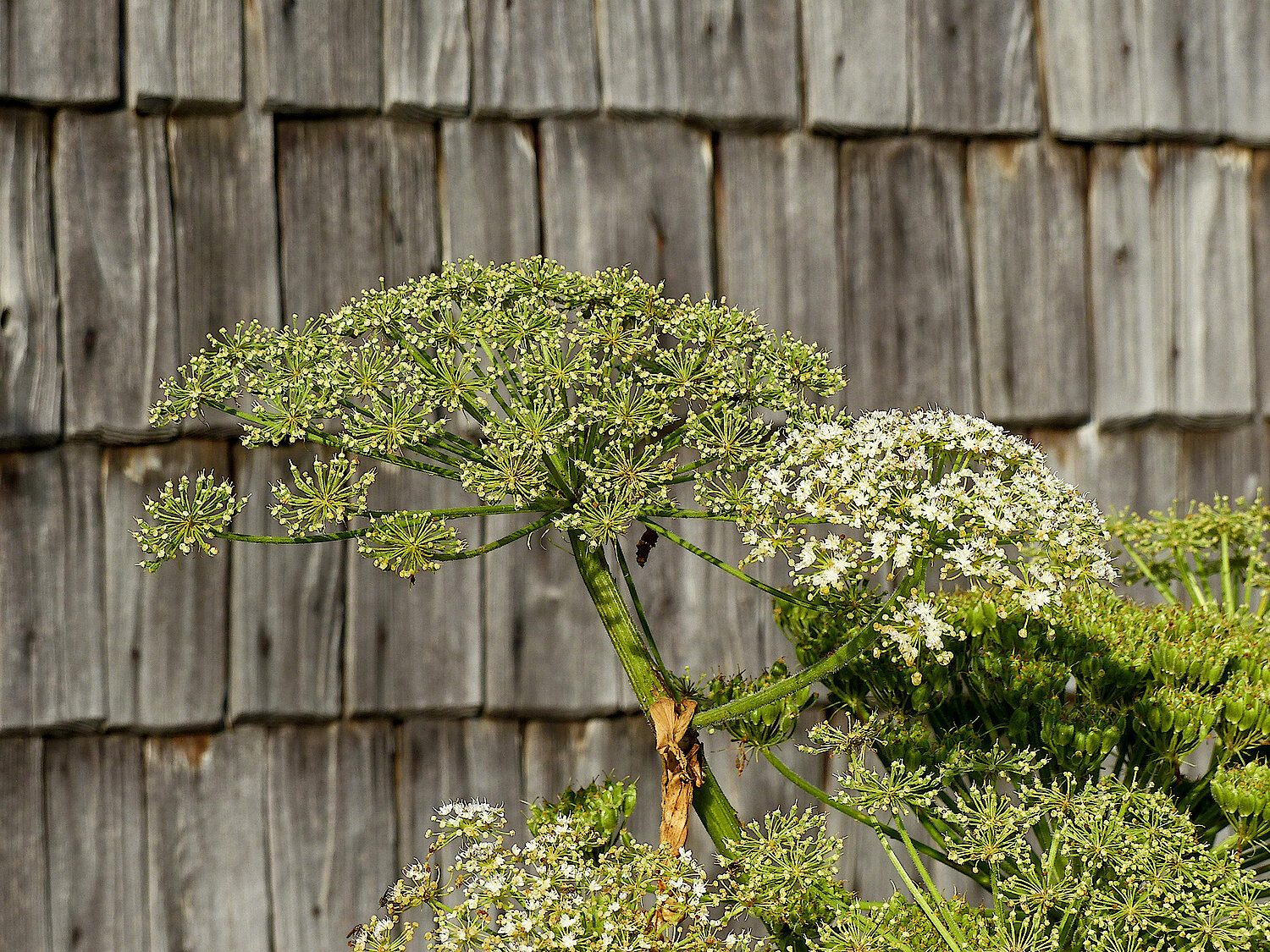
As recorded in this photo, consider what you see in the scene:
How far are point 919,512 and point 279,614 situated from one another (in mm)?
1769

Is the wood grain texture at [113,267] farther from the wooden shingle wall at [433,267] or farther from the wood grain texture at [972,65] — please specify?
the wood grain texture at [972,65]

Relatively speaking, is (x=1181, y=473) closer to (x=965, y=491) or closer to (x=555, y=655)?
(x=555, y=655)

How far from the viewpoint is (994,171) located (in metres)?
2.57

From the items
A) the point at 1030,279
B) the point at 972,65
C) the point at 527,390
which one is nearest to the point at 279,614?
the point at 527,390

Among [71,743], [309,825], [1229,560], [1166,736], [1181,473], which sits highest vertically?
[1181,473]

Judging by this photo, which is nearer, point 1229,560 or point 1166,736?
point 1166,736

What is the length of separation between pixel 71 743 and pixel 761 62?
2.10m

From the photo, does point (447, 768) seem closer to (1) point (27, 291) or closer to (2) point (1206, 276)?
(1) point (27, 291)

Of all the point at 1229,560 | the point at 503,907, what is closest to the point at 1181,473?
the point at 1229,560

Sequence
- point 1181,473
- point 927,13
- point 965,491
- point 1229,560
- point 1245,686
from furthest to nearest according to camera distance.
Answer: point 1181,473 → point 927,13 → point 1229,560 → point 1245,686 → point 965,491

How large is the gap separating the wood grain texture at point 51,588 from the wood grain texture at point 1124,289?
7.57ft

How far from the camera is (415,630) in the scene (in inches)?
93.3

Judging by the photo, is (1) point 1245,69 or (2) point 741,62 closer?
(2) point 741,62

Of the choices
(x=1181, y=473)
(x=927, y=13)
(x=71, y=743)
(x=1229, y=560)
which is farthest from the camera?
(x=1181, y=473)
